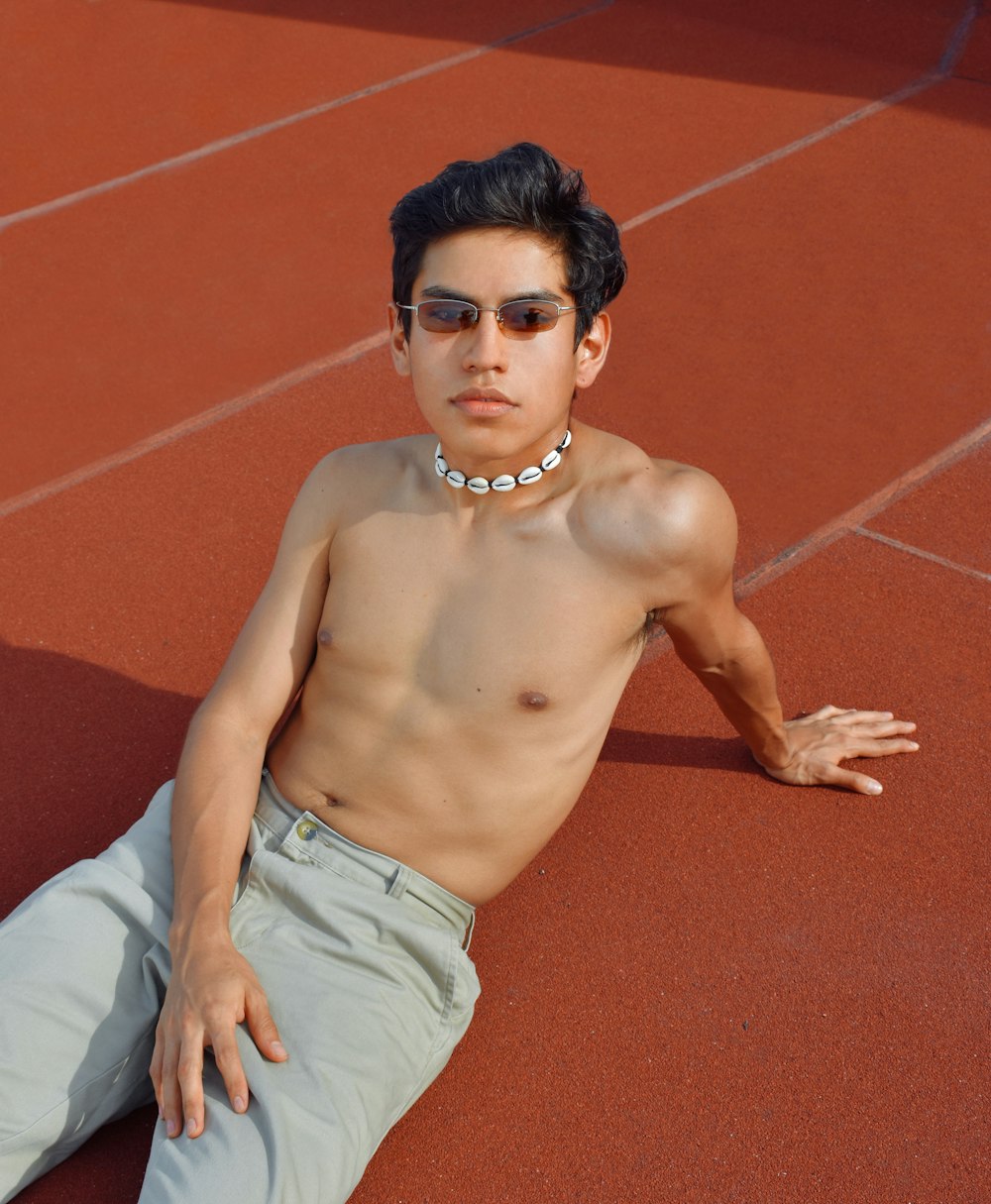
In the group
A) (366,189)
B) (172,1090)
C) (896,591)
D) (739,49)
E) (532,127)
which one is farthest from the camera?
(739,49)

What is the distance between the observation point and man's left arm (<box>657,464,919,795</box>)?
2.47 m

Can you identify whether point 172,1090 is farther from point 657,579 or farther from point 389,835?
point 657,579

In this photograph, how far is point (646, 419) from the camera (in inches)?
182

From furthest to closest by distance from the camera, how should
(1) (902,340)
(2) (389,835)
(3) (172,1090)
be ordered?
(1) (902,340)
(2) (389,835)
(3) (172,1090)

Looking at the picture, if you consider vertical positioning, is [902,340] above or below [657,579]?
below

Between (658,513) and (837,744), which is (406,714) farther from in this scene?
(837,744)

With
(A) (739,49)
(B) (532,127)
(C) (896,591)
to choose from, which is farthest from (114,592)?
(A) (739,49)

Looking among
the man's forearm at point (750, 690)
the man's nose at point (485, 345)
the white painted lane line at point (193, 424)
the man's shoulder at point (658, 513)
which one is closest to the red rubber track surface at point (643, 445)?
the white painted lane line at point (193, 424)

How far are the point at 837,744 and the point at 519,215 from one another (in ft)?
4.98

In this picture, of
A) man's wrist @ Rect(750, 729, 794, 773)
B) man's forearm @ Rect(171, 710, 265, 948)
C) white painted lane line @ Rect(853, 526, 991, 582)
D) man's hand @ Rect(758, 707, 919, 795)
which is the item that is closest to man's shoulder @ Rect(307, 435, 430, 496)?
man's forearm @ Rect(171, 710, 265, 948)

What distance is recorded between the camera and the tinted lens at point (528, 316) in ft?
7.86

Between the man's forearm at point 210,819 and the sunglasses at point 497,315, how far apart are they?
0.84 meters

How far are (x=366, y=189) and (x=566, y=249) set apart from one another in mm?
3865

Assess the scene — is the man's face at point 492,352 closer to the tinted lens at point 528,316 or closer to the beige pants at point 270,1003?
the tinted lens at point 528,316
